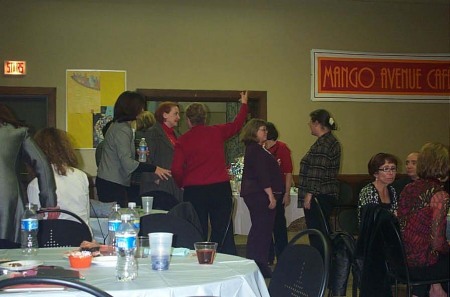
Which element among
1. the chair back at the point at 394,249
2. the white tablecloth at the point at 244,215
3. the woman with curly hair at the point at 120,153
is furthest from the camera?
the white tablecloth at the point at 244,215

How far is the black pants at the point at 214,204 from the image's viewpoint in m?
5.23

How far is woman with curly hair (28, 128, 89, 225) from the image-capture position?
385cm

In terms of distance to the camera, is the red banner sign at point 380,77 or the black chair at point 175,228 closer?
the black chair at point 175,228

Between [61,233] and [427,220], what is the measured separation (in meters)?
2.00

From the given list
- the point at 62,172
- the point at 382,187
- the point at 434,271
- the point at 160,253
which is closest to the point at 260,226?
the point at 382,187

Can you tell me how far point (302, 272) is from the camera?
93.5 inches

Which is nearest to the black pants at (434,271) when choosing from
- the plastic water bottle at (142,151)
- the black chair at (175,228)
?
the black chair at (175,228)

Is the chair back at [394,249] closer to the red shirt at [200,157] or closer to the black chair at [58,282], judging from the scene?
the red shirt at [200,157]

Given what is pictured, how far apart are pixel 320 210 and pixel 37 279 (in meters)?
3.20

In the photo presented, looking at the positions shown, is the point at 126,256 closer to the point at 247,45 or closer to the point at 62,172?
the point at 62,172

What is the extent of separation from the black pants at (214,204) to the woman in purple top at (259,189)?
530 mm

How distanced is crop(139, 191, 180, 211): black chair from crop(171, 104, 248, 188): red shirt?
0.52 ft

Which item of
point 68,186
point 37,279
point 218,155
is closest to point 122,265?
point 37,279

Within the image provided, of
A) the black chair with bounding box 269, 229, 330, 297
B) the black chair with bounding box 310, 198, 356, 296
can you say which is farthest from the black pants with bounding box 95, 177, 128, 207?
the black chair with bounding box 269, 229, 330, 297
